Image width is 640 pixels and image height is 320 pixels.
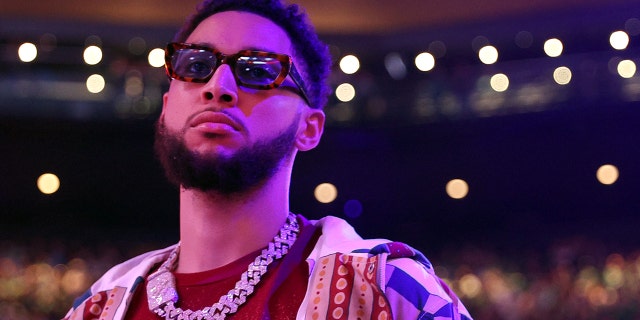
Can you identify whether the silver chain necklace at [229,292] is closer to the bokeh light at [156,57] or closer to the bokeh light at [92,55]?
the bokeh light at [156,57]

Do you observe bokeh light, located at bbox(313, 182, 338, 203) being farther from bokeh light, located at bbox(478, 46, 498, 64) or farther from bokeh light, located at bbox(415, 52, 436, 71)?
bokeh light, located at bbox(478, 46, 498, 64)

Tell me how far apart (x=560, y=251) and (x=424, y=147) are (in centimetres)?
102

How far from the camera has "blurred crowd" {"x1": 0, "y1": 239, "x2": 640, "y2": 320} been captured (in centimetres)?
514

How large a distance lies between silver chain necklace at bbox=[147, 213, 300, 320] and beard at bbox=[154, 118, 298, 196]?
105 mm

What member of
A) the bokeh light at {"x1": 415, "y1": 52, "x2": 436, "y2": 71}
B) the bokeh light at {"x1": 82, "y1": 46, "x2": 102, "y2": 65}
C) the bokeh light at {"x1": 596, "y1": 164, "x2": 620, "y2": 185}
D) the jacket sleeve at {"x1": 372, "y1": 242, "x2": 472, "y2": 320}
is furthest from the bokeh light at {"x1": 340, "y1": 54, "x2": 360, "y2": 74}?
the jacket sleeve at {"x1": 372, "y1": 242, "x2": 472, "y2": 320}

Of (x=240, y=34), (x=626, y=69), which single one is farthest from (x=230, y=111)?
(x=626, y=69)

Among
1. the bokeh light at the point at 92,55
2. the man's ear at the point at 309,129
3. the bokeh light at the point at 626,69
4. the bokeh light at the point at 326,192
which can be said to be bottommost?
the bokeh light at the point at 326,192

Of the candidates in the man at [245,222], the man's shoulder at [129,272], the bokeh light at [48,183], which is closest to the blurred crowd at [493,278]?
the bokeh light at [48,183]

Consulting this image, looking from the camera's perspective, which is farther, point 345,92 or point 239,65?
point 345,92

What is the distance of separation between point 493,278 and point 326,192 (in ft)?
3.82

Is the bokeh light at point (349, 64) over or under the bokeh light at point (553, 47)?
under

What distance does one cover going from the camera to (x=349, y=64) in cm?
462

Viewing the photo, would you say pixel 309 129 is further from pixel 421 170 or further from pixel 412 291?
pixel 421 170

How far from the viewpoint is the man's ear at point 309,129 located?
1556mm
